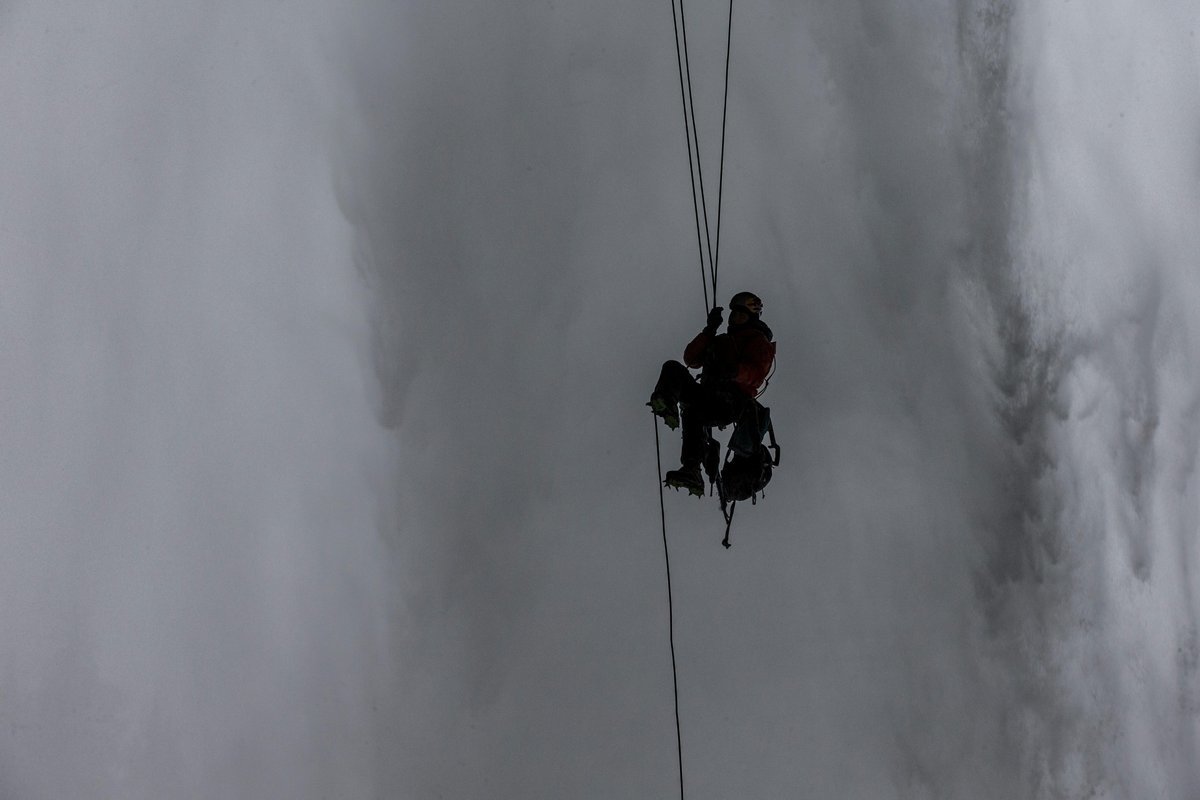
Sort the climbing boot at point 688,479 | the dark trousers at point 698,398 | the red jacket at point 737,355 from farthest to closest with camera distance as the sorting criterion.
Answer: the climbing boot at point 688,479
the dark trousers at point 698,398
the red jacket at point 737,355

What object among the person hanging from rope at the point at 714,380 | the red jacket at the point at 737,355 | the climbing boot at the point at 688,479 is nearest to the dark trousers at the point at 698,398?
the person hanging from rope at the point at 714,380

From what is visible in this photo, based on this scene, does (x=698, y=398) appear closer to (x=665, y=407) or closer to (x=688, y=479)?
(x=665, y=407)

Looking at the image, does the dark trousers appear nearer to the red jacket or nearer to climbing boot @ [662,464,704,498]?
the red jacket

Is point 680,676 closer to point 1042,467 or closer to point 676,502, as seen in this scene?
point 676,502

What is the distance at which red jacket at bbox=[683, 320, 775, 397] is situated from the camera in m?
8.23

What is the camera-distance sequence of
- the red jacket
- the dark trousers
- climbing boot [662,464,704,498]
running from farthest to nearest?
1. climbing boot [662,464,704,498]
2. the dark trousers
3. the red jacket

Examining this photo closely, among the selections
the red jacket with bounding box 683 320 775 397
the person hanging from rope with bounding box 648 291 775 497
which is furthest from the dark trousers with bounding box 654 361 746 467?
the red jacket with bounding box 683 320 775 397

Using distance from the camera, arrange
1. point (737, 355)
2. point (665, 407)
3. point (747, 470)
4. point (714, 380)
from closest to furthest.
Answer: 1. point (737, 355)
2. point (714, 380)
3. point (665, 407)
4. point (747, 470)

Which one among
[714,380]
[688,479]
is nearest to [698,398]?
[714,380]

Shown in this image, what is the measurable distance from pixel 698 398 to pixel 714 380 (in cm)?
25

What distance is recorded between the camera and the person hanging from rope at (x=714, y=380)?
8242 millimetres

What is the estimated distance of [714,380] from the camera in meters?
8.33

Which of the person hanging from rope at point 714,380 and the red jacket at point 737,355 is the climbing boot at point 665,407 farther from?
the red jacket at point 737,355

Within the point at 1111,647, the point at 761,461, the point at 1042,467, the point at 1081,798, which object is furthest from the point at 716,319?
the point at 1081,798
